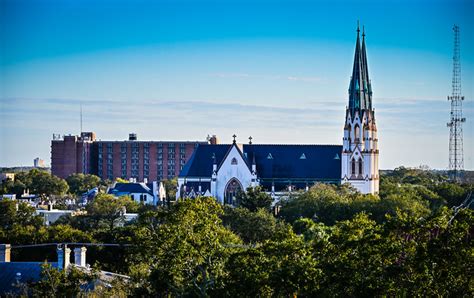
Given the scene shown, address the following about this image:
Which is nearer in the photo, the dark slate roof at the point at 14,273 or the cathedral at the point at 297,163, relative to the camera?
the dark slate roof at the point at 14,273

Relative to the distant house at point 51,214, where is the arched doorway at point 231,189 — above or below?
above

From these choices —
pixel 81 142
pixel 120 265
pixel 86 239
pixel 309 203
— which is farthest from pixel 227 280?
pixel 81 142

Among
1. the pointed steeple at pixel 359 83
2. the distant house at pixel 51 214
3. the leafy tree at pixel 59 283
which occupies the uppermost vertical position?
the pointed steeple at pixel 359 83

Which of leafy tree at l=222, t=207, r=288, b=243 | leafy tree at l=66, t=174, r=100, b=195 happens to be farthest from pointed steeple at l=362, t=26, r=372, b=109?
leafy tree at l=66, t=174, r=100, b=195

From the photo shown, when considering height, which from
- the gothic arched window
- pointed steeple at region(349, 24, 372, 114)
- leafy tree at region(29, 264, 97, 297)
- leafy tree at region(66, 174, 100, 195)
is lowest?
leafy tree at region(29, 264, 97, 297)

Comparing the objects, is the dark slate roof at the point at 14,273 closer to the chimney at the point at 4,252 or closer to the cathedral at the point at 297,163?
the chimney at the point at 4,252

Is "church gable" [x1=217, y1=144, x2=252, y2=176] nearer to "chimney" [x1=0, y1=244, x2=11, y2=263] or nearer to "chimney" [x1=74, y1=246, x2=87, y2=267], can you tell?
"chimney" [x1=0, y1=244, x2=11, y2=263]

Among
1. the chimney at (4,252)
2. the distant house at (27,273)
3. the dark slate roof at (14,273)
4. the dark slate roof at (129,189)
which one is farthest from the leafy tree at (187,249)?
the dark slate roof at (129,189)

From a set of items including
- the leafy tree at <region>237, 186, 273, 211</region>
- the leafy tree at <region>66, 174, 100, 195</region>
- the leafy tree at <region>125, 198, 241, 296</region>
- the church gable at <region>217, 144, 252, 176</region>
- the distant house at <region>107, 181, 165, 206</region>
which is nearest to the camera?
the leafy tree at <region>125, 198, 241, 296</region>

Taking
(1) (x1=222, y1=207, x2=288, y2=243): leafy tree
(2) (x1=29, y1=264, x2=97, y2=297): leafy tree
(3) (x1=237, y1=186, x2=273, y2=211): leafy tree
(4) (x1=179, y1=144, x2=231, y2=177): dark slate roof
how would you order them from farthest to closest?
1. (4) (x1=179, y1=144, x2=231, y2=177): dark slate roof
2. (3) (x1=237, y1=186, x2=273, y2=211): leafy tree
3. (1) (x1=222, y1=207, x2=288, y2=243): leafy tree
4. (2) (x1=29, y1=264, x2=97, y2=297): leafy tree

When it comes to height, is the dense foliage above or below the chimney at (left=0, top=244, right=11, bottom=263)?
above

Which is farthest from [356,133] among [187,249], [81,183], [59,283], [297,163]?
[187,249]
